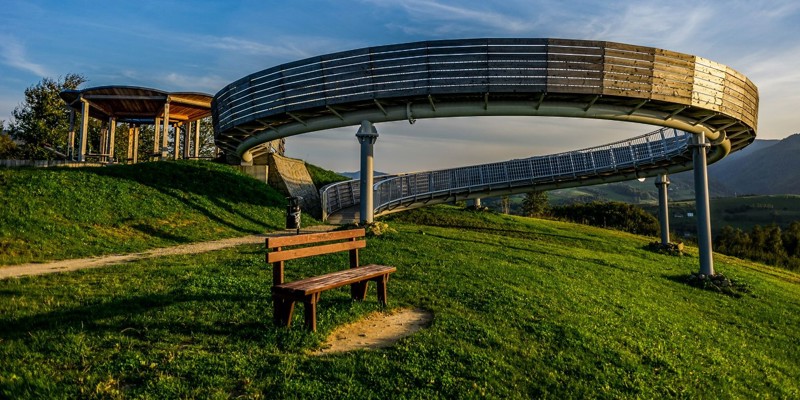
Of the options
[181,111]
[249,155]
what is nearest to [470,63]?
[249,155]

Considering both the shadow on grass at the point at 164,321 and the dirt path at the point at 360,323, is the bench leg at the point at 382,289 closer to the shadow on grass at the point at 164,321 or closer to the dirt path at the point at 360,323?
the dirt path at the point at 360,323

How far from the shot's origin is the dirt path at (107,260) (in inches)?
360

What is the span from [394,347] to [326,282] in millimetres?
1330

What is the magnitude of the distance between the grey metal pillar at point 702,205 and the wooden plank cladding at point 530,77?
3.78 feet

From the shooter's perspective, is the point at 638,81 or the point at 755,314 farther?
the point at 638,81

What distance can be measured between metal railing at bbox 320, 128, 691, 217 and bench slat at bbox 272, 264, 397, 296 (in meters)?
16.6

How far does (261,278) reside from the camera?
340 inches

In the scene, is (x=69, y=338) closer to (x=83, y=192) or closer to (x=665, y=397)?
(x=665, y=397)

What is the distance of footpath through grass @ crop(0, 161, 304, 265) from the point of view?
38.9ft

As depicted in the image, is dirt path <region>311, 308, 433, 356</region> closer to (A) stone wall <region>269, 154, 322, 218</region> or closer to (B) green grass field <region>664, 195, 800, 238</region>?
(A) stone wall <region>269, 154, 322, 218</region>

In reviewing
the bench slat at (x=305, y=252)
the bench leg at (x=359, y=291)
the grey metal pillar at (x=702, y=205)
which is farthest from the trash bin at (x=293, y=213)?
the grey metal pillar at (x=702, y=205)

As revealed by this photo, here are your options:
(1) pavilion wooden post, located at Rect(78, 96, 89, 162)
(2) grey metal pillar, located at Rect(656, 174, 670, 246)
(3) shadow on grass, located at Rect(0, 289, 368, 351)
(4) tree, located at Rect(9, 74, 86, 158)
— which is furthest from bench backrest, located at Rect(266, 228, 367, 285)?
(4) tree, located at Rect(9, 74, 86, 158)

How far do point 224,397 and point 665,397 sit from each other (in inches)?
198

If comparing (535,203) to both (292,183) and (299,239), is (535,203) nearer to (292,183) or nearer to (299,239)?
(292,183)
